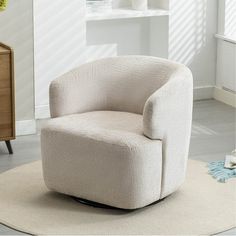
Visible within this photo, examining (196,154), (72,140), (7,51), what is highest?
(7,51)

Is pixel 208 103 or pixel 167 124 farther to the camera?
pixel 208 103

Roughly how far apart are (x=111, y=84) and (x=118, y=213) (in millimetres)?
821

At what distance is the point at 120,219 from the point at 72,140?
479 millimetres

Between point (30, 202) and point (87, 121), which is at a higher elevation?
point (87, 121)

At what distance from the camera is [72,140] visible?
158 inches

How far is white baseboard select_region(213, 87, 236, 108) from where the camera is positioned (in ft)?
20.4

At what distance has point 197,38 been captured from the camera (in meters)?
6.34

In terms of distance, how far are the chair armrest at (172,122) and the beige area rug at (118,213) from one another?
15 cm

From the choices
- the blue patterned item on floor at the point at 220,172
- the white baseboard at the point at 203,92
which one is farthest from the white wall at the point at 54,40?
the blue patterned item on floor at the point at 220,172

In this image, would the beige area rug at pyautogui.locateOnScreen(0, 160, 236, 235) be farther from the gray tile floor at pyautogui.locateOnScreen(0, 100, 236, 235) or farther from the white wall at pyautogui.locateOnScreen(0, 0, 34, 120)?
the white wall at pyautogui.locateOnScreen(0, 0, 34, 120)

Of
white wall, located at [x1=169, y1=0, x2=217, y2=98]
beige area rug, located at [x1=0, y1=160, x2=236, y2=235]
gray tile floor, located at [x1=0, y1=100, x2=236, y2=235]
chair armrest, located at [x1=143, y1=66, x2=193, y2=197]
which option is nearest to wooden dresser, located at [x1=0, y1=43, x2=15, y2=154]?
gray tile floor, located at [x1=0, y1=100, x2=236, y2=235]

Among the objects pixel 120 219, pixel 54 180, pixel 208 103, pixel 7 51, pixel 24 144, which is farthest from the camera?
pixel 208 103

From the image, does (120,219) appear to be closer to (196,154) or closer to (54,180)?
(54,180)

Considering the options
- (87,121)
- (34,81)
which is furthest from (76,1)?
(87,121)
